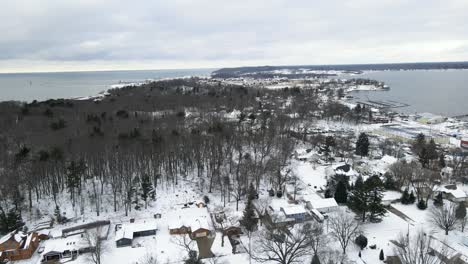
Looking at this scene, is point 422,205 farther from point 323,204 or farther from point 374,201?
point 323,204

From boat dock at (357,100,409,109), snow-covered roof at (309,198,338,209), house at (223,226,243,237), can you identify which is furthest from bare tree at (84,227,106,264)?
boat dock at (357,100,409,109)

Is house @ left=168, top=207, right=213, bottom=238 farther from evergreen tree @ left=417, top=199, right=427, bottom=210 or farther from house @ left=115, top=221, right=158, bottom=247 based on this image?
evergreen tree @ left=417, top=199, right=427, bottom=210

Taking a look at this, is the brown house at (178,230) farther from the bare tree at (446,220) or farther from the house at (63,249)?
the bare tree at (446,220)

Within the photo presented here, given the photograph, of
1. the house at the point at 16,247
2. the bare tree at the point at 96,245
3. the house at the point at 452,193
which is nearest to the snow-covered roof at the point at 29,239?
the house at the point at 16,247

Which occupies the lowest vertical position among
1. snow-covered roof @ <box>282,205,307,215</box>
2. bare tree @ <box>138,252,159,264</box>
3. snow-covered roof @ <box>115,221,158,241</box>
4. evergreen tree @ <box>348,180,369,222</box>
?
bare tree @ <box>138,252,159,264</box>

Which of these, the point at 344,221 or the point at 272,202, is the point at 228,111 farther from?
the point at 344,221

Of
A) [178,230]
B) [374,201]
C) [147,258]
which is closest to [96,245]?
[147,258]

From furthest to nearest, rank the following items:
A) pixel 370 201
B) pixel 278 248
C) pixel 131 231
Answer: pixel 370 201, pixel 131 231, pixel 278 248
